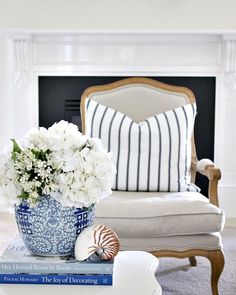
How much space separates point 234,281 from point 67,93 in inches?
76.4

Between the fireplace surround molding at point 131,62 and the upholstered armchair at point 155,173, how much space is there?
2.90 ft

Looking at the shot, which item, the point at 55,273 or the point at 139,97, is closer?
the point at 55,273

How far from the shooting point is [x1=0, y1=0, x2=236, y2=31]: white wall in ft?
11.1

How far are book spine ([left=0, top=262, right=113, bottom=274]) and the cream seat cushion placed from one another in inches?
25.9

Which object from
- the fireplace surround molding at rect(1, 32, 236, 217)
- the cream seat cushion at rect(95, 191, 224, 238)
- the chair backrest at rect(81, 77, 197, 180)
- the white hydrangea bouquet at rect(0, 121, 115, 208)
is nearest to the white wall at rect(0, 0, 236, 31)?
the fireplace surround molding at rect(1, 32, 236, 217)

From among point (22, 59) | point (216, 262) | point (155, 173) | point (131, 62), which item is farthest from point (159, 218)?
point (22, 59)

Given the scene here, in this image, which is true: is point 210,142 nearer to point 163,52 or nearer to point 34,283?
point 163,52

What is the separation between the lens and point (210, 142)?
3719 millimetres

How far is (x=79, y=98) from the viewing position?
370 centimetres

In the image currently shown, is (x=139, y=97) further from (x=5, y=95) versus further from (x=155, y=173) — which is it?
(x=5, y=95)

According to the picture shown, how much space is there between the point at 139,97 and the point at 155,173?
1.64 feet

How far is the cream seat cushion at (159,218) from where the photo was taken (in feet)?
6.43

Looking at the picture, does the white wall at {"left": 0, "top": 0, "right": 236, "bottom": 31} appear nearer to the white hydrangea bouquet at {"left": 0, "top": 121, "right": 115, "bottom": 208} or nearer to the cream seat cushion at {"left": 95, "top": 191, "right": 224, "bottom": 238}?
the cream seat cushion at {"left": 95, "top": 191, "right": 224, "bottom": 238}

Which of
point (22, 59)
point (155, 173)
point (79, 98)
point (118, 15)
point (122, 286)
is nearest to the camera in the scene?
point (122, 286)
